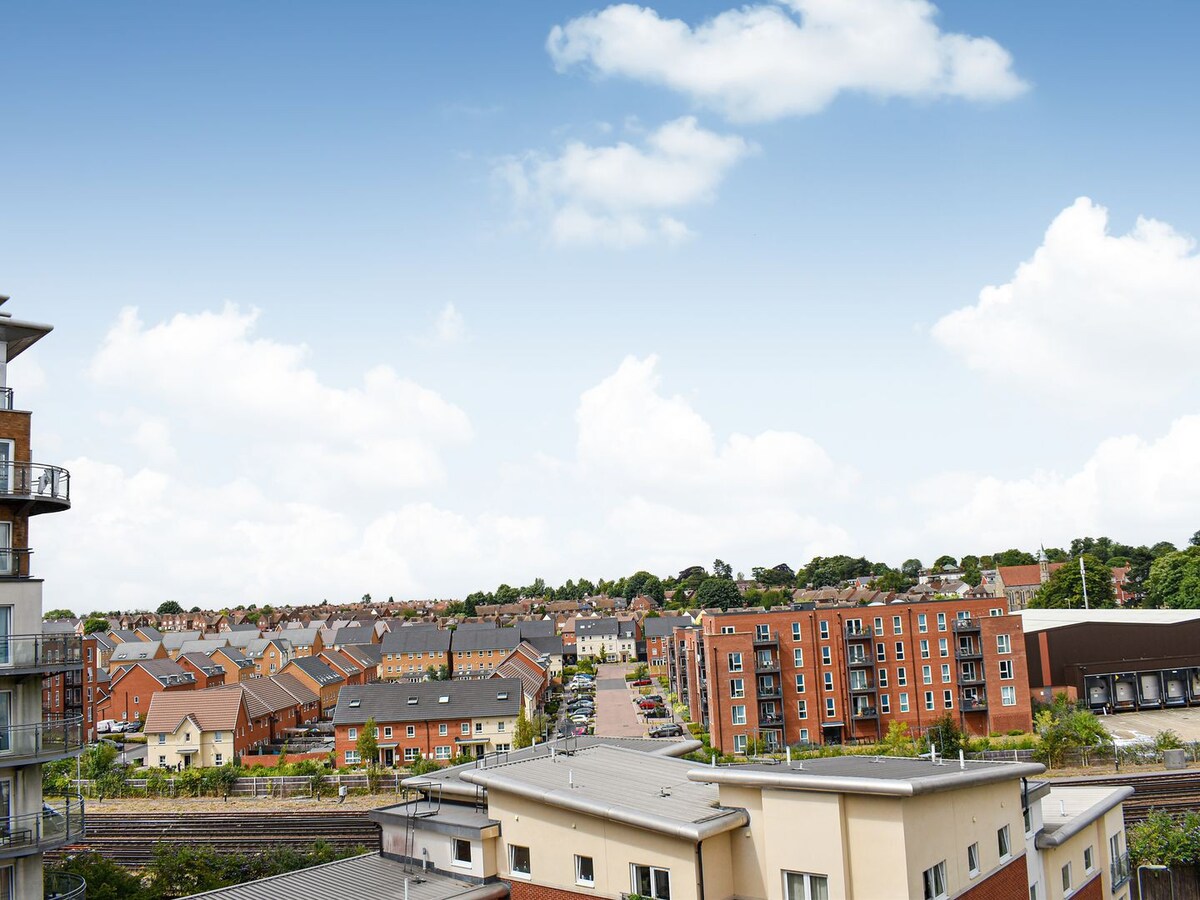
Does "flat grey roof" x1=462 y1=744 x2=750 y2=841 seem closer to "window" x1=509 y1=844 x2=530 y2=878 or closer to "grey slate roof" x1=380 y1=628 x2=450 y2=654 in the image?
"window" x1=509 y1=844 x2=530 y2=878

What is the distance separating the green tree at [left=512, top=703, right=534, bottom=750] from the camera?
56.2 m

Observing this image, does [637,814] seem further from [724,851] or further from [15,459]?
[15,459]

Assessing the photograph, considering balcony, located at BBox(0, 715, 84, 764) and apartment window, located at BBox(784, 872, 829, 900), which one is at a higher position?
balcony, located at BBox(0, 715, 84, 764)

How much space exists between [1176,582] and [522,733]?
3392 inches

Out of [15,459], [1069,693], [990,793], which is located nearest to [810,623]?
[1069,693]

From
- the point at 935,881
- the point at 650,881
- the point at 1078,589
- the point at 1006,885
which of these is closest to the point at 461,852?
the point at 650,881

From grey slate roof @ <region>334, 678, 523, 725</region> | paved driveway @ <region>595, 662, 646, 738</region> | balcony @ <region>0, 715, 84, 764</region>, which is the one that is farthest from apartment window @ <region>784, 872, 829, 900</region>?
grey slate roof @ <region>334, 678, 523, 725</region>

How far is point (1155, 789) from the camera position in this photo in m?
40.4

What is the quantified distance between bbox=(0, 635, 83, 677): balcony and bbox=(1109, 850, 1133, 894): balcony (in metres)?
24.8

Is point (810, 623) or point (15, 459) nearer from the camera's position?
point (15, 459)

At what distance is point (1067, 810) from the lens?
22.7 metres

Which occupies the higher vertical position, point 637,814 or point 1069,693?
point 637,814

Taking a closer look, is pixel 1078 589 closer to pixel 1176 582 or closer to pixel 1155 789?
pixel 1176 582

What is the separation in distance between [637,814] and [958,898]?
563 cm
